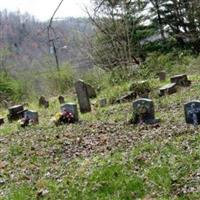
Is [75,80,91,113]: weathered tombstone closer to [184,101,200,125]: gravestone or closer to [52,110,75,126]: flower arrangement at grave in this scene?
[52,110,75,126]: flower arrangement at grave

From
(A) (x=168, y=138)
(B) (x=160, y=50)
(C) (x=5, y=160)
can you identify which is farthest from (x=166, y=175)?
(B) (x=160, y=50)

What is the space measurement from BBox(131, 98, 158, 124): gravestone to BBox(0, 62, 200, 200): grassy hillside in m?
0.25

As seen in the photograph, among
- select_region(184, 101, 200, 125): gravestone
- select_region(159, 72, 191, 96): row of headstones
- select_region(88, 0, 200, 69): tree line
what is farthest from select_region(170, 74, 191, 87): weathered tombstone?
select_region(88, 0, 200, 69): tree line

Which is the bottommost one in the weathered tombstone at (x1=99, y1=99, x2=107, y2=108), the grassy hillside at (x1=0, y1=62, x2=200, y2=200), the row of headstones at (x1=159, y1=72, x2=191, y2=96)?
the weathered tombstone at (x1=99, y1=99, x2=107, y2=108)

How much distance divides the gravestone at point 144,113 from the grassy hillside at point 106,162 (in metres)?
0.25

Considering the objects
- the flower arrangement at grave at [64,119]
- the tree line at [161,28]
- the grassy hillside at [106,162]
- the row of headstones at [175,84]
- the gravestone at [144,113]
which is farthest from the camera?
the tree line at [161,28]

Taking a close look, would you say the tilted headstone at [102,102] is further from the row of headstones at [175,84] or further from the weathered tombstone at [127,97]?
the row of headstones at [175,84]

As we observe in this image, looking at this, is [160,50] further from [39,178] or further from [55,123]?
[39,178]

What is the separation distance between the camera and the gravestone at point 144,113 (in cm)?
976

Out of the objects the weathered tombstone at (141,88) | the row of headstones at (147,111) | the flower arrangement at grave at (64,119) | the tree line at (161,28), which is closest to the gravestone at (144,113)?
the row of headstones at (147,111)

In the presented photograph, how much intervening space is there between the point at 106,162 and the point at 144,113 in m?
A: 3.05

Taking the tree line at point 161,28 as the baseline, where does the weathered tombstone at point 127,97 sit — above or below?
below

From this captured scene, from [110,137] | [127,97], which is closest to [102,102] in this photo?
[127,97]

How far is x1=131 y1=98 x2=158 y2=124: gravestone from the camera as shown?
32.0ft
